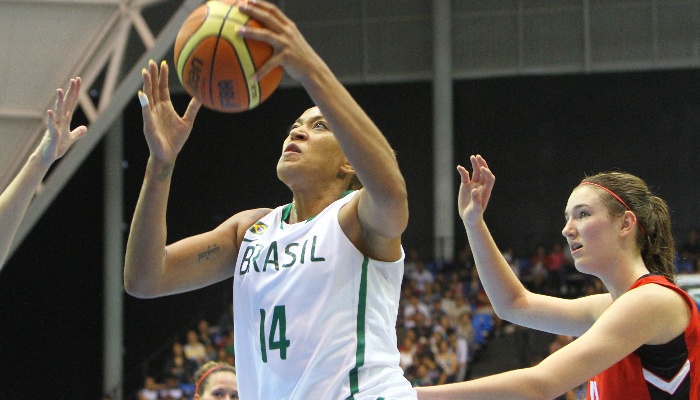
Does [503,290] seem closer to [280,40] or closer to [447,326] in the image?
[280,40]

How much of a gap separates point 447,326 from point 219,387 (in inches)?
462

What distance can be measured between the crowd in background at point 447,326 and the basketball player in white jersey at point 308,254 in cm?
1062

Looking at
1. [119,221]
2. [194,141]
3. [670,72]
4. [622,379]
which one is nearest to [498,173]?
[670,72]

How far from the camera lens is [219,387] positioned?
445 centimetres

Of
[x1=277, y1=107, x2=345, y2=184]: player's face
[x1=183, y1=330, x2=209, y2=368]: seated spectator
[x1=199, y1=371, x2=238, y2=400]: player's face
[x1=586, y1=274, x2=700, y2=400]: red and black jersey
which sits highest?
[x1=277, y1=107, x2=345, y2=184]: player's face

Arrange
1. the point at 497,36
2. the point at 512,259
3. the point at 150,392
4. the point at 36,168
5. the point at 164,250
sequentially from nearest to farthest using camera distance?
the point at 164,250 < the point at 36,168 < the point at 150,392 < the point at 512,259 < the point at 497,36

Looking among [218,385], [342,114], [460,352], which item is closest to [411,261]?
[460,352]

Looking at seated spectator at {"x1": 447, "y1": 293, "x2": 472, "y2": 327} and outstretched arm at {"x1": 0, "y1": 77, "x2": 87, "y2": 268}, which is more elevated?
outstretched arm at {"x1": 0, "y1": 77, "x2": 87, "y2": 268}

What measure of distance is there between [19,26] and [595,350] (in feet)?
36.7

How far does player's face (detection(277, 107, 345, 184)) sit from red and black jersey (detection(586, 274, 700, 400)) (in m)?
1.15

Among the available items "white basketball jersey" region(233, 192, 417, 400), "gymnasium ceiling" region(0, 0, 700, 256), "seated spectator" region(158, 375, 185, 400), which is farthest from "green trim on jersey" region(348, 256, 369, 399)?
"gymnasium ceiling" region(0, 0, 700, 256)

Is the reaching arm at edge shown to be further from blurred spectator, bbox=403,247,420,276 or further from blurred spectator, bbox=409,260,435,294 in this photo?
blurred spectator, bbox=403,247,420,276

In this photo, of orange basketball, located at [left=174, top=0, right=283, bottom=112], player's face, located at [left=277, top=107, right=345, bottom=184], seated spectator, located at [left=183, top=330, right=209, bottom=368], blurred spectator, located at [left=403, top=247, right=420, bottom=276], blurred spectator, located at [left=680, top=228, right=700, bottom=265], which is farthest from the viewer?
blurred spectator, located at [left=403, top=247, right=420, bottom=276]

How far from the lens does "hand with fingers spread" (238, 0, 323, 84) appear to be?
8.47ft
